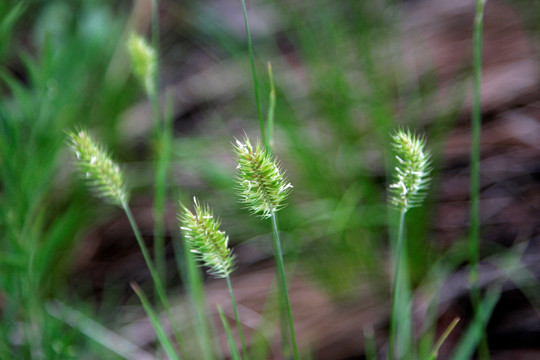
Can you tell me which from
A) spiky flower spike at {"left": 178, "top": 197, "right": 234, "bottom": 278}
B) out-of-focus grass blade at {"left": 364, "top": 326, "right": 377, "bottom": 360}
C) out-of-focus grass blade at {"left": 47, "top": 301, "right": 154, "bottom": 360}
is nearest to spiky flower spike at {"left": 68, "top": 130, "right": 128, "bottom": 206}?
spiky flower spike at {"left": 178, "top": 197, "right": 234, "bottom": 278}

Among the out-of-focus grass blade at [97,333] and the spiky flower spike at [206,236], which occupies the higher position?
the out-of-focus grass blade at [97,333]

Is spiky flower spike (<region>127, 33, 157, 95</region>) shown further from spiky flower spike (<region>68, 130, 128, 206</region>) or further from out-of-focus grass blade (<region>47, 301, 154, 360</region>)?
out-of-focus grass blade (<region>47, 301, 154, 360</region>)

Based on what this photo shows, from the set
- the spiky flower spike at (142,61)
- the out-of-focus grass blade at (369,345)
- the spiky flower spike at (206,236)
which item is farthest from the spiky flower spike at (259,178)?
the spiky flower spike at (142,61)

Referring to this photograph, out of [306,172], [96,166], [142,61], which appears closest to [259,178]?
[96,166]

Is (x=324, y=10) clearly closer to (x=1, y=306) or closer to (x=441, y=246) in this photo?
(x=441, y=246)

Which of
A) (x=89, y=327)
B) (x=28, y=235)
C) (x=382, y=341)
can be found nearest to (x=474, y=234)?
(x=382, y=341)

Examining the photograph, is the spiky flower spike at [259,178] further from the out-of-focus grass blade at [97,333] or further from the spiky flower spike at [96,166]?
the out-of-focus grass blade at [97,333]

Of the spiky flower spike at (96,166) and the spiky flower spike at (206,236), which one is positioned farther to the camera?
the spiky flower spike at (96,166)
